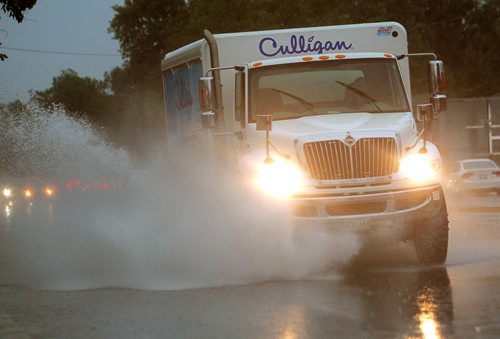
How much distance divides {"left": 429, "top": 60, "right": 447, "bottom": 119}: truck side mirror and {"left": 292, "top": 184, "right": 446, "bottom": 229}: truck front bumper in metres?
1.69

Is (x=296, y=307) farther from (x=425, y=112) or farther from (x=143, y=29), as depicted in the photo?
(x=143, y=29)

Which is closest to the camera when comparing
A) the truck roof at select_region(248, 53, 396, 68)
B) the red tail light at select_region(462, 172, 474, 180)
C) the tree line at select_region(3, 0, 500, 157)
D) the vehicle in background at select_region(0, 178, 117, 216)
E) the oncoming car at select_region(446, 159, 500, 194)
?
the truck roof at select_region(248, 53, 396, 68)

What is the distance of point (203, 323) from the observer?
8.61 m

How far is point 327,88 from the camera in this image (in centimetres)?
1325

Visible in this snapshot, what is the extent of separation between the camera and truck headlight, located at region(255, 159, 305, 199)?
467 inches

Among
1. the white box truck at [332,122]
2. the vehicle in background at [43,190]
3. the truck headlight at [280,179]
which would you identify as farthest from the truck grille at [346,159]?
the vehicle in background at [43,190]

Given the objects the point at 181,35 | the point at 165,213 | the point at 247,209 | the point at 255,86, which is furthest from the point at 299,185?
the point at 181,35

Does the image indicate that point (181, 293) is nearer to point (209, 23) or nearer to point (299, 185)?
point (299, 185)

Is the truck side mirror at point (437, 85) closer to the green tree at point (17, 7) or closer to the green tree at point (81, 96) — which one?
the green tree at point (17, 7)

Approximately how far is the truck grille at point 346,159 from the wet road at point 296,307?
1113 millimetres

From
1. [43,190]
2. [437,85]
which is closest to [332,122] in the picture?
[437,85]

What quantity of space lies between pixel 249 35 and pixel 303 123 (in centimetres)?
259

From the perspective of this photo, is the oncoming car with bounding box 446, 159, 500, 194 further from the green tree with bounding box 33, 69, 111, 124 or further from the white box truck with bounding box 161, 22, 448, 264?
the green tree with bounding box 33, 69, 111, 124

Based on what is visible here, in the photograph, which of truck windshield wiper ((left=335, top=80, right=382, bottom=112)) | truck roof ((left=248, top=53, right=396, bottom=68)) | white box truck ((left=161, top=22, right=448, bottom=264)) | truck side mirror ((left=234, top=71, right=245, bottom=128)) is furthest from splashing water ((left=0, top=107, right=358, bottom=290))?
truck windshield wiper ((left=335, top=80, right=382, bottom=112))
